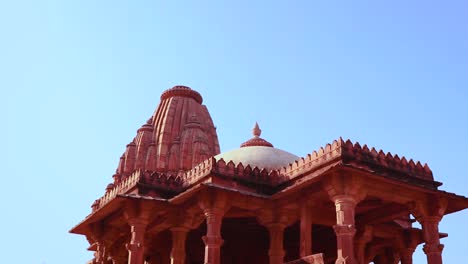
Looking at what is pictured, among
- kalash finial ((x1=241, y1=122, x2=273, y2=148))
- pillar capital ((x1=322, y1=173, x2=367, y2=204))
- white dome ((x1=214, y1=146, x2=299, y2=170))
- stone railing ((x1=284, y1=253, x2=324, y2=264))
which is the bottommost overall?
stone railing ((x1=284, y1=253, x2=324, y2=264))

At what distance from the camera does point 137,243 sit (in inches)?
703

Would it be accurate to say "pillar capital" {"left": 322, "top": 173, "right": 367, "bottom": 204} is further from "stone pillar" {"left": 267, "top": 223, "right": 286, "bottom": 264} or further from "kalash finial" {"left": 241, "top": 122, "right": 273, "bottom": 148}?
"kalash finial" {"left": 241, "top": 122, "right": 273, "bottom": 148}

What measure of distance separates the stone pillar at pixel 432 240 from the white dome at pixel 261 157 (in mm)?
5800

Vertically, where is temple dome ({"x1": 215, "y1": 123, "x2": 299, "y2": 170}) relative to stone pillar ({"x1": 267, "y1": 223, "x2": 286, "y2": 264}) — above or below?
above

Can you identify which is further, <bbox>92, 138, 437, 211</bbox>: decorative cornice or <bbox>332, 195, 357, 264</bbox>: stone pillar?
<bbox>92, 138, 437, 211</bbox>: decorative cornice

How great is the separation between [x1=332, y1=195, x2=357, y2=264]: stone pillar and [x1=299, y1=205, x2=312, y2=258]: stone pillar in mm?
1884

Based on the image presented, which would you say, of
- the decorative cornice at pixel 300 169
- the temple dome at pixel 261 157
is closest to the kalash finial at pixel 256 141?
the temple dome at pixel 261 157

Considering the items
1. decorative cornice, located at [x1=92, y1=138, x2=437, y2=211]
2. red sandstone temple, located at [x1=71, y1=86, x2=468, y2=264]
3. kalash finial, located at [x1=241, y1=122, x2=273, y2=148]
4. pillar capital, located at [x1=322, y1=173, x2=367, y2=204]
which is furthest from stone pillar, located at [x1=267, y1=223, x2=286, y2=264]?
kalash finial, located at [x1=241, y1=122, x2=273, y2=148]

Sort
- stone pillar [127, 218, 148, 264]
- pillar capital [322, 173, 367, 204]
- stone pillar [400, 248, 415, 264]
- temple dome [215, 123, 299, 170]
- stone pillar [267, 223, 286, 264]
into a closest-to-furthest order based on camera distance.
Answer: pillar capital [322, 173, 367, 204], stone pillar [127, 218, 148, 264], stone pillar [267, 223, 286, 264], temple dome [215, 123, 299, 170], stone pillar [400, 248, 415, 264]

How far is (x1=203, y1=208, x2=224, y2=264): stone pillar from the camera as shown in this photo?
53.2 feet

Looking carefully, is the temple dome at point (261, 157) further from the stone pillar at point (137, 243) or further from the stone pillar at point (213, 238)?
the stone pillar at point (137, 243)

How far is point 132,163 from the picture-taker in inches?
1497

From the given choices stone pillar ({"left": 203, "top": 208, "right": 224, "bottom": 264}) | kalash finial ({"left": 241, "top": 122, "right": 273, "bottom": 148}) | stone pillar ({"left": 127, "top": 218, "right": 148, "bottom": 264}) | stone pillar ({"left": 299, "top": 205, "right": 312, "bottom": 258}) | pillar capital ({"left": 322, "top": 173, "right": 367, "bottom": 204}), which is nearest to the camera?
pillar capital ({"left": 322, "top": 173, "right": 367, "bottom": 204})

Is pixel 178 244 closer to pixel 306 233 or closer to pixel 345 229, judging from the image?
pixel 306 233
